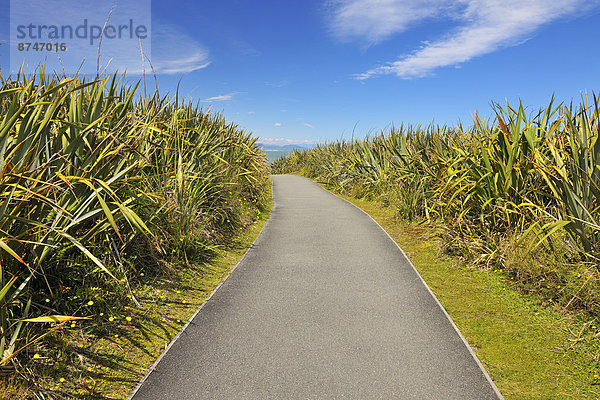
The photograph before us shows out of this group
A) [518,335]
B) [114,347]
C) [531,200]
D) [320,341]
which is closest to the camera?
[114,347]

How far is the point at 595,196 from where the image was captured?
5.09m

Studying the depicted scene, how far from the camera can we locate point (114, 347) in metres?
3.93

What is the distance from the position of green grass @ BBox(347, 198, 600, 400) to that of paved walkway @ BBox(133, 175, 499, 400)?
12.0 inches

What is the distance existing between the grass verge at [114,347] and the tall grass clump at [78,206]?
0.21 metres

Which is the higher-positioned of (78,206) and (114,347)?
(78,206)

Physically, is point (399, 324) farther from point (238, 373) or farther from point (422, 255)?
point (422, 255)

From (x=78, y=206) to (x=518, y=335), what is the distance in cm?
545

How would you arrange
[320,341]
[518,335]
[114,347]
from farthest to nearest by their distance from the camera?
[518,335], [320,341], [114,347]

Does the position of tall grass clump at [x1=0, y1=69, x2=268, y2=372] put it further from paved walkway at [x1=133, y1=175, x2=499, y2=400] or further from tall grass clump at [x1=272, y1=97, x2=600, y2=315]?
tall grass clump at [x1=272, y1=97, x2=600, y2=315]

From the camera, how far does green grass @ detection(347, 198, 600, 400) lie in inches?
143

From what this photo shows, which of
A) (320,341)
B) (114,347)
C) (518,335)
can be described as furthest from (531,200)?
(114,347)

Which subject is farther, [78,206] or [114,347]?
[78,206]

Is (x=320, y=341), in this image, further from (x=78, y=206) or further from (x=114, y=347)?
(x=78, y=206)

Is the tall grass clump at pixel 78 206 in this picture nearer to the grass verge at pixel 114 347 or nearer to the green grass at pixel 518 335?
the grass verge at pixel 114 347
